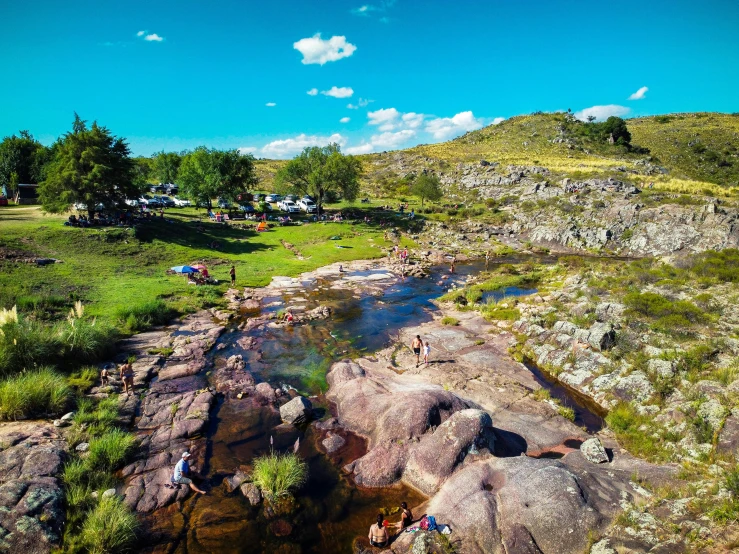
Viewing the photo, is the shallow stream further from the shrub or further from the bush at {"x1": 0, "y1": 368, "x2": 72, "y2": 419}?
the bush at {"x1": 0, "y1": 368, "x2": 72, "y2": 419}

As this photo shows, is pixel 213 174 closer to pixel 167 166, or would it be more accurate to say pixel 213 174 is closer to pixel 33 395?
pixel 167 166

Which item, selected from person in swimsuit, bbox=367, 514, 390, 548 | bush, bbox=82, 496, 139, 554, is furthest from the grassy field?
person in swimsuit, bbox=367, 514, 390, 548

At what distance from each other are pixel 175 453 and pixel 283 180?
64.5 meters

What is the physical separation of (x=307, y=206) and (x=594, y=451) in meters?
69.9

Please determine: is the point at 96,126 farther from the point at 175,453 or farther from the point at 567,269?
the point at 567,269

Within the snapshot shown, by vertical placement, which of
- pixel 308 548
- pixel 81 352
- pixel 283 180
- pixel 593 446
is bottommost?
pixel 308 548

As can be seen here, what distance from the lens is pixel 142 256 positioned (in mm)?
42688

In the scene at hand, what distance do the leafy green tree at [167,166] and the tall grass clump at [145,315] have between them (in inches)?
2925

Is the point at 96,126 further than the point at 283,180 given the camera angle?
No

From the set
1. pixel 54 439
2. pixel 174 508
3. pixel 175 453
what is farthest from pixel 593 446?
pixel 54 439

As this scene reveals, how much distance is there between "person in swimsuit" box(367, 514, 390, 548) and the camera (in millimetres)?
11625

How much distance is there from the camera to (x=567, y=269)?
44.8m

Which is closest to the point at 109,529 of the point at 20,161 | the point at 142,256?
the point at 142,256

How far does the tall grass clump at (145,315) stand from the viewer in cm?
2659
